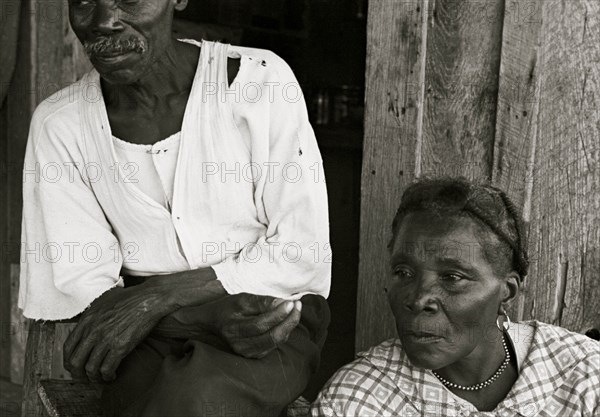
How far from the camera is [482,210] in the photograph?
2057mm

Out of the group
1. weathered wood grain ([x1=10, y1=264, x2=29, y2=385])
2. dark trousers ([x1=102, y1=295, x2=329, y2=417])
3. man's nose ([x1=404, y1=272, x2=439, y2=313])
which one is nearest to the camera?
dark trousers ([x1=102, y1=295, x2=329, y2=417])

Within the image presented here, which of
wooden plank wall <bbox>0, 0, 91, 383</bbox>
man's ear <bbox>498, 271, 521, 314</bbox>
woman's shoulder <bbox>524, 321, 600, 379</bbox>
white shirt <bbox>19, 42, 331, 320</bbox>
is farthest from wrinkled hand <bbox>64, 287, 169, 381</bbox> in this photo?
wooden plank wall <bbox>0, 0, 91, 383</bbox>

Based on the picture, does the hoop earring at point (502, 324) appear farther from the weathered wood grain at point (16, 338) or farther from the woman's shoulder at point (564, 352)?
the weathered wood grain at point (16, 338)

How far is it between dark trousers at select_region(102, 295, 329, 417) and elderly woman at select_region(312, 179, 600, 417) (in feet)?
0.45

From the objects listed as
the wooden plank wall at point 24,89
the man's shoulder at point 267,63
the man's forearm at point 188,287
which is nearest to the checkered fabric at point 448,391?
the man's forearm at point 188,287

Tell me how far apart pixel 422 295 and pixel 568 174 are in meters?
0.78

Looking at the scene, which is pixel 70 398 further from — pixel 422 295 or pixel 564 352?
pixel 564 352

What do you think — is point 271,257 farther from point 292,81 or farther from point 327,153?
point 327,153

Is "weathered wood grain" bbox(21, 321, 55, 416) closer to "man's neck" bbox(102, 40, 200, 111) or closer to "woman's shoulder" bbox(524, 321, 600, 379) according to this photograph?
"man's neck" bbox(102, 40, 200, 111)

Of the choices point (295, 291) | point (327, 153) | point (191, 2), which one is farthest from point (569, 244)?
point (191, 2)

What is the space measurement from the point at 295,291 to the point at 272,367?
286 mm

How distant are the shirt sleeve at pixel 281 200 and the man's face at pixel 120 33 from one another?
0.85ft

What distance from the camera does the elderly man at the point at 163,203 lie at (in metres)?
2.04

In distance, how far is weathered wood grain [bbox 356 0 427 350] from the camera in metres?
2.59
